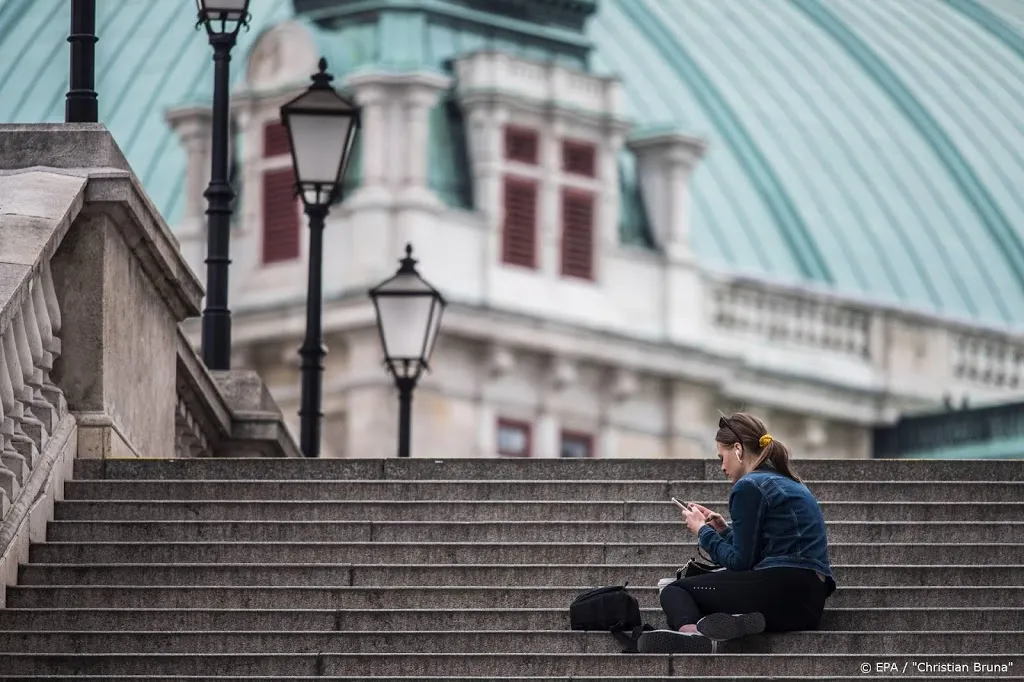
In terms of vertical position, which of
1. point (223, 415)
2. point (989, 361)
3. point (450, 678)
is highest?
point (989, 361)

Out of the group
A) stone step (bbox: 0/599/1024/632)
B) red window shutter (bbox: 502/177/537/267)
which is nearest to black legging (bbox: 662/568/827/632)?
stone step (bbox: 0/599/1024/632)

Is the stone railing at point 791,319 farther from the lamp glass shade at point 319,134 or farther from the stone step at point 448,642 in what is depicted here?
the stone step at point 448,642

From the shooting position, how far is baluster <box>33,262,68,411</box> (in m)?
18.1

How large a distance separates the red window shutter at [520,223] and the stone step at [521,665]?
3312 cm

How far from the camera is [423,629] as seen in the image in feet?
53.4

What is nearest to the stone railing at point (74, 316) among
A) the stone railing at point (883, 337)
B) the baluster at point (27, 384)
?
the baluster at point (27, 384)

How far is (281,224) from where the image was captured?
4872cm

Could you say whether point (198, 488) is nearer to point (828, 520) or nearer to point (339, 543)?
point (339, 543)

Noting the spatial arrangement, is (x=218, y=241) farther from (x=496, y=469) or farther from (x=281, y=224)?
(x=281, y=224)

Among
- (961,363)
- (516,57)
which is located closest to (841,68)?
(961,363)

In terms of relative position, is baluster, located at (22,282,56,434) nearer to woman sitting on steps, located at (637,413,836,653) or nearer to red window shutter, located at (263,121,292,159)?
woman sitting on steps, located at (637,413,836,653)

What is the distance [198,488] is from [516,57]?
104 feet

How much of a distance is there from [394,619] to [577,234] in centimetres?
3353

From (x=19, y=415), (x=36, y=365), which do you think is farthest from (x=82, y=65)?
(x=19, y=415)
